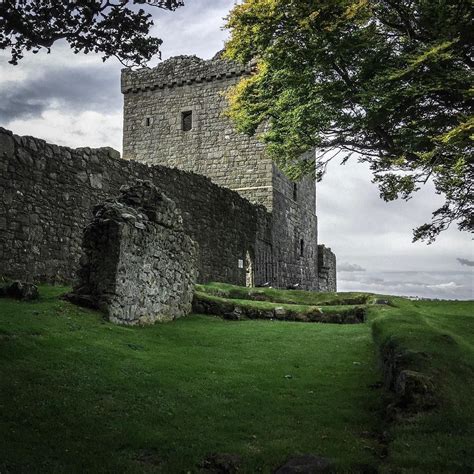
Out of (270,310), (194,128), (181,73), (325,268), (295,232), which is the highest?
(181,73)

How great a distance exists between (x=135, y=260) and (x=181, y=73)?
2365cm

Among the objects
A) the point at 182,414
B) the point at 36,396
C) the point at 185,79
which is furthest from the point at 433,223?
the point at 185,79

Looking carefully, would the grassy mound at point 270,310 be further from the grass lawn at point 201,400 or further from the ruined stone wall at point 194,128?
the ruined stone wall at point 194,128

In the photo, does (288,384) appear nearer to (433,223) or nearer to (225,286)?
(433,223)

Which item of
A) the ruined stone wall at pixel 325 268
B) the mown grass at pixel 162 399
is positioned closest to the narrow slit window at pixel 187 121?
the ruined stone wall at pixel 325 268

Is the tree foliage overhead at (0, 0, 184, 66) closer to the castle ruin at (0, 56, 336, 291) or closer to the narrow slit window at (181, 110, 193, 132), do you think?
the castle ruin at (0, 56, 336, 291)

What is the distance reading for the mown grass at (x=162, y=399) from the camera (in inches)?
215

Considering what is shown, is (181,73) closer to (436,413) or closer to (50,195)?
(50,195)

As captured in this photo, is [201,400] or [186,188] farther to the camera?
[186,188]

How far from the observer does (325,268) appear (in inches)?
1522

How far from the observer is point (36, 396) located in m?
6.37

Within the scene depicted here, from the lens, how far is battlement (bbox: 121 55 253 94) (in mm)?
31547

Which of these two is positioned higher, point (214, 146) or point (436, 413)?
point (214, 146)

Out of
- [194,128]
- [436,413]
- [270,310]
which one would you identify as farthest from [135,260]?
[194,128]
